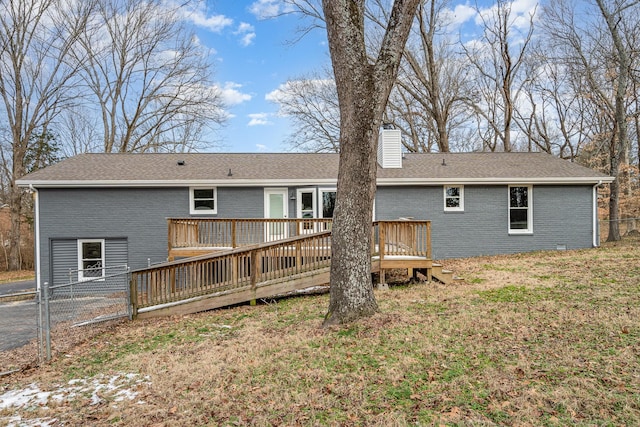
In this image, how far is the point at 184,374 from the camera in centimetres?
411

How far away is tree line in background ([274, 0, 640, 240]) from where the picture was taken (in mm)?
17625

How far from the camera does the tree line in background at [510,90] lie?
17625 millimetres

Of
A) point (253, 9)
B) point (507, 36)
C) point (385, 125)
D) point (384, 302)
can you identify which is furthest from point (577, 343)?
point (507, 36)

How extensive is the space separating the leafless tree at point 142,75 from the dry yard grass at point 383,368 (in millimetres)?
19161

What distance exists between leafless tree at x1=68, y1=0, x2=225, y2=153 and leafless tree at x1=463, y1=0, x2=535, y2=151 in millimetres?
15760

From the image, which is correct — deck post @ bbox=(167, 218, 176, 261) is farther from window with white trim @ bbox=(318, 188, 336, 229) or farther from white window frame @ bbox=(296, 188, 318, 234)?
window with white trim @ bbox=(318, 188, 336, 229)

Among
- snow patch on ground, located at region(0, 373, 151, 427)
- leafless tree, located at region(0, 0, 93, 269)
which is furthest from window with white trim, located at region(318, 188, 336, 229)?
leafless tree, located at region(0, 0, 93, 269)

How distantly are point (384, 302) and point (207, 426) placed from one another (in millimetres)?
4242

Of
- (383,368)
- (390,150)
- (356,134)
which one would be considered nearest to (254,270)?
(356,134)

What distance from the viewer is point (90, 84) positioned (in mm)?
21906

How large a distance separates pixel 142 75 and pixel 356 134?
22131 mm

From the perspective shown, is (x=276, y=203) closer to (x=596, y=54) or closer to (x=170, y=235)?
(x=170, y=235)

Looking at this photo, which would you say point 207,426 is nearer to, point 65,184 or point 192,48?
point 65,184

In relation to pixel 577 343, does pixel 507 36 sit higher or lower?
higher
